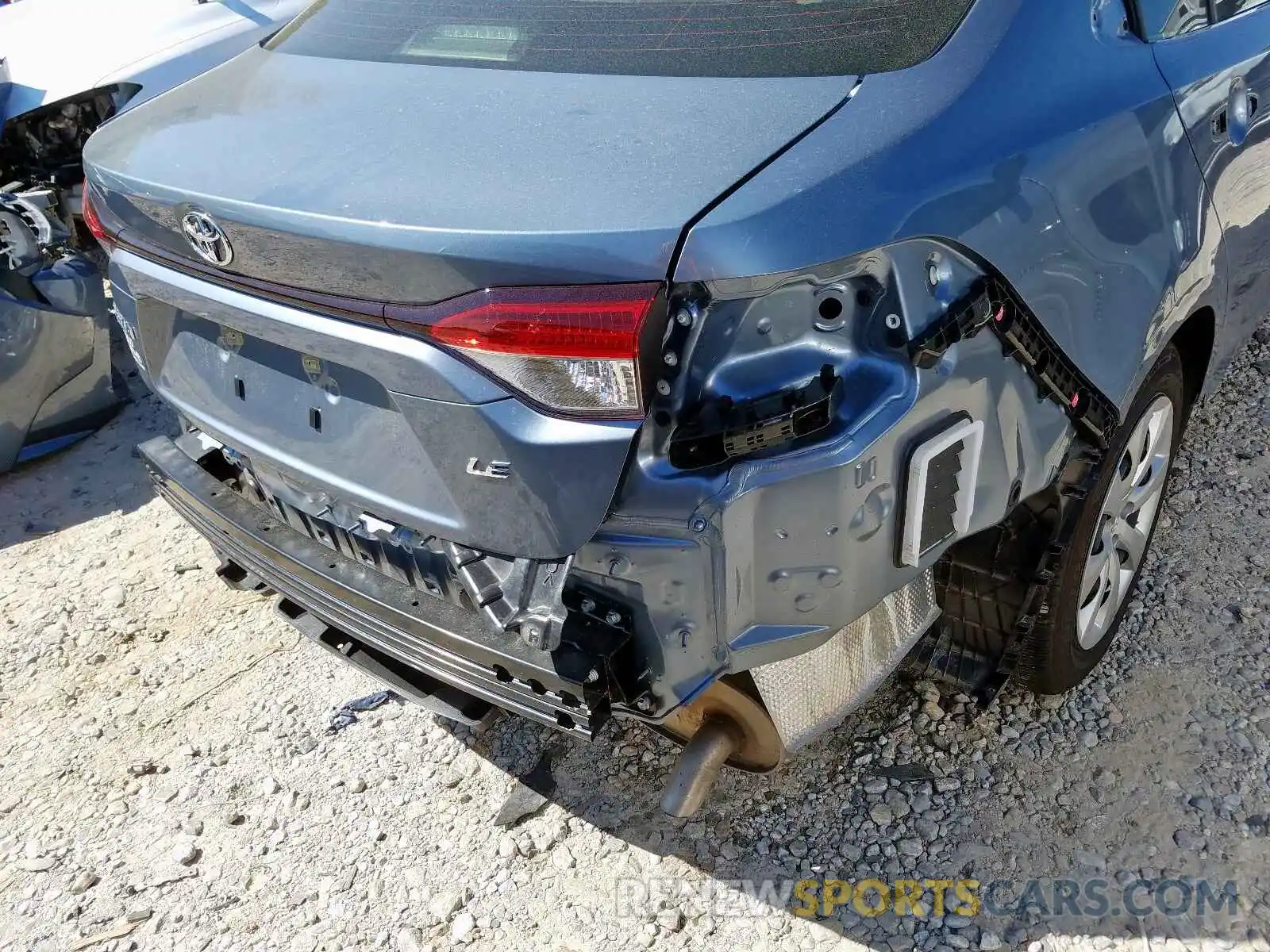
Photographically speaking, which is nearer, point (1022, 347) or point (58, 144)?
point (1022, 347)

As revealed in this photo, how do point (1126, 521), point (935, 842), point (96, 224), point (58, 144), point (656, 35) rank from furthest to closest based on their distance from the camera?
point (58, 144)
point (1126, 521)
point (96, 224)
point (935, 842)
point (656, 35)

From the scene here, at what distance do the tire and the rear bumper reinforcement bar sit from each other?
1117 mm

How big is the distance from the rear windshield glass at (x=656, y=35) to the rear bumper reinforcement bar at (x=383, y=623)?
1044 millimetres

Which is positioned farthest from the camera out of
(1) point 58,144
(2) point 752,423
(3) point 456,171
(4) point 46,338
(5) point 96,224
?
(1) point 58,144

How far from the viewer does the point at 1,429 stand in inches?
157

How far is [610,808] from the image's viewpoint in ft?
7.84

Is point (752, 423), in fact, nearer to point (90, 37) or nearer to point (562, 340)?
point (562, 340)

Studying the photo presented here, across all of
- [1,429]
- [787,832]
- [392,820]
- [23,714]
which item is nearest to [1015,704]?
[787,832]

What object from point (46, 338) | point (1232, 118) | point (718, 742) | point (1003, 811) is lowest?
point (1003, 811)

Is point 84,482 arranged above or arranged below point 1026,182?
below

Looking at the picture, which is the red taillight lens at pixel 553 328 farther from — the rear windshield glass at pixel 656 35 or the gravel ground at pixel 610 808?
the gravel ground at pixel 610 808

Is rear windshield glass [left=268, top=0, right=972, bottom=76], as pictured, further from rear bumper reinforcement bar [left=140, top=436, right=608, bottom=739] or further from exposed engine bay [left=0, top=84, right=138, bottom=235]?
exposed engine bay [left=0, top=84, right=138, bottom=235]

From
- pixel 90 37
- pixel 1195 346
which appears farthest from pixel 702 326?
pixel 90 37

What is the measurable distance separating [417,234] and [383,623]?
2.65 feet
